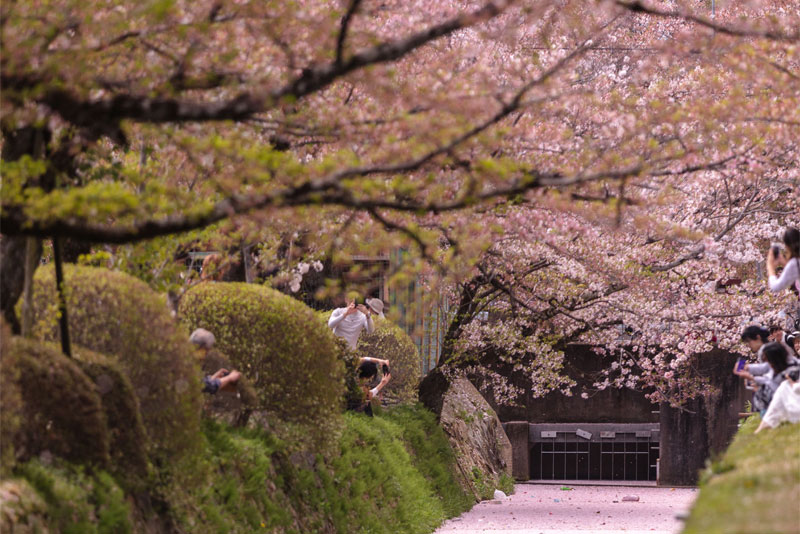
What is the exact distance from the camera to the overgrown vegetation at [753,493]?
5027 mm

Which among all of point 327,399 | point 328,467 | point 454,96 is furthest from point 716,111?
point 328,467

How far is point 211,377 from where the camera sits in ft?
34.6

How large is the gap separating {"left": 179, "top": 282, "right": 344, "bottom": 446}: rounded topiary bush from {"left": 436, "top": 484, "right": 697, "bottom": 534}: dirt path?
5143mm

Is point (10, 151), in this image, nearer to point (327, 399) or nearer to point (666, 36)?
point (327, 399)

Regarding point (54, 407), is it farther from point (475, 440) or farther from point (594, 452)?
point (594, 452)

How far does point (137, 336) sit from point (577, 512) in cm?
1464

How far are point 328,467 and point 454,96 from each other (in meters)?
7.77

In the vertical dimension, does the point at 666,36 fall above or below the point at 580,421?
above

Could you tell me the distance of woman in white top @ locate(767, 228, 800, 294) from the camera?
11.2 meters

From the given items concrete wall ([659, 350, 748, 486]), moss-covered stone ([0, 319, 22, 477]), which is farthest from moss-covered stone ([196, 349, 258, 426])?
concrete wall ([659, 350, 748, 486])

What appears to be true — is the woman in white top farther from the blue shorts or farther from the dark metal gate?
the dark metal gate

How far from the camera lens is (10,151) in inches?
319

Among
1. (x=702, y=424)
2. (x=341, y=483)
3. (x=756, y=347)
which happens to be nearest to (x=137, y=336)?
(x=341, y=483)

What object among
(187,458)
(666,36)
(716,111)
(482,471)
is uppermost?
(666,36)
